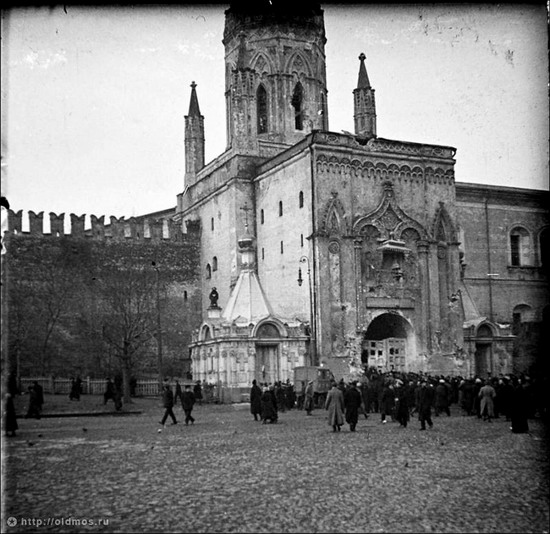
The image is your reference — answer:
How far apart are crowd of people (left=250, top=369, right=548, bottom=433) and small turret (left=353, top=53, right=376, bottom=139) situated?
17149 mm

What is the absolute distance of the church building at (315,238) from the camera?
35156 millimetres

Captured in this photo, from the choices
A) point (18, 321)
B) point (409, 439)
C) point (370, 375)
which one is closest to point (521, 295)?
point (370, 375)

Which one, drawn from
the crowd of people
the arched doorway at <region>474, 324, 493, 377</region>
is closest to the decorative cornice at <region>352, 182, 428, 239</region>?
the arched doorway at <region>474, 324, 493, 377</region>

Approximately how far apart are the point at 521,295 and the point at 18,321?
29.8m

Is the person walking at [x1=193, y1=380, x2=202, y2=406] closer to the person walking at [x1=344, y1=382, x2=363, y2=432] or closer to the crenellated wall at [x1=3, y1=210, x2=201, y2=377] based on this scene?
the crenellated wall at [x1=3, y1=210, x2=201, y2=377]

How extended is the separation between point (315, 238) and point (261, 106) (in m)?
11.8

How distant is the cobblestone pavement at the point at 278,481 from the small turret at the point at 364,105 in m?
26.0

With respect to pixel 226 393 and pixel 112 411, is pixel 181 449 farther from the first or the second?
pixel 226 393

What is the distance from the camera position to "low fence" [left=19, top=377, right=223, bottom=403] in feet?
112

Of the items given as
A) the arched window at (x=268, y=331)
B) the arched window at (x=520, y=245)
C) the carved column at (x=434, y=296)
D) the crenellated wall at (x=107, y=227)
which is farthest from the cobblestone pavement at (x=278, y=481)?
the arched window at (x=520, y=245)

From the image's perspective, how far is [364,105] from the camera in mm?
44000

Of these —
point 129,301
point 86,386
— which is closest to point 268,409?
point 86,386

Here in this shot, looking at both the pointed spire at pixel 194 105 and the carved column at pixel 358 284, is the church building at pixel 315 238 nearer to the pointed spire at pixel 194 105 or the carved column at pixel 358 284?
the carved column at pixel 358 284

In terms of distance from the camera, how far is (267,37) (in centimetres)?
4378
